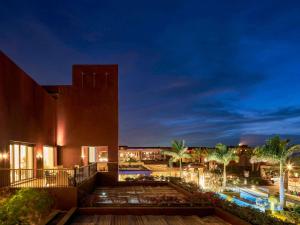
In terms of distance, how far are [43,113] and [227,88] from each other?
3023 cm

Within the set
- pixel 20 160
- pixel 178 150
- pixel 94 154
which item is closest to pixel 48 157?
pixel 20 160

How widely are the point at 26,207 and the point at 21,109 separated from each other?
585 cm

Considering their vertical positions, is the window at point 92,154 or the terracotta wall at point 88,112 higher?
the terracotta wall at point 88,112

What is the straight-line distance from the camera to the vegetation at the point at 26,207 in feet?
21.7

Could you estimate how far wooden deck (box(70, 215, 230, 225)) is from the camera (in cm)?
809

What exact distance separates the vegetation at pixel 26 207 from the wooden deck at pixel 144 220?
3.19 feet

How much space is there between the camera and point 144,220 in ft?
27.6

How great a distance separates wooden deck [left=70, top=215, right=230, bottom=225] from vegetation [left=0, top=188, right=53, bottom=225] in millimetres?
972

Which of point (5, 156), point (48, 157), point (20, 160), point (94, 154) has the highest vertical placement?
point (5, 156)

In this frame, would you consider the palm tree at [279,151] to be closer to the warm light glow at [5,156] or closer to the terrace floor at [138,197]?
the terrace floor at [138,197]

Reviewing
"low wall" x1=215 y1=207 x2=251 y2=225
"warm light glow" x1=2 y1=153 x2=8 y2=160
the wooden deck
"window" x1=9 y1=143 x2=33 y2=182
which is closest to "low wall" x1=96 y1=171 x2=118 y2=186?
"window" x1=9 y1=143 x2=33 y2=182

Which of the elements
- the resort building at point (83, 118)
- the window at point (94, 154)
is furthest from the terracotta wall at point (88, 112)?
the window at point (94, 154)

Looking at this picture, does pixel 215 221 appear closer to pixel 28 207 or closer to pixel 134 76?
pixel 28 207

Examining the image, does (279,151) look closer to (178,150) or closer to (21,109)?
(178,150)
